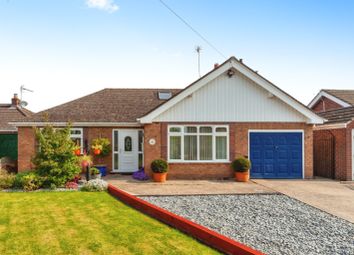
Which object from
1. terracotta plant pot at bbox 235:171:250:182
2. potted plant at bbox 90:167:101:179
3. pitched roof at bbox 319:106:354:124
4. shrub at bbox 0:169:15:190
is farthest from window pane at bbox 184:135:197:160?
shrub at bbox 0:169:15:190

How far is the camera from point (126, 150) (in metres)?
16.2

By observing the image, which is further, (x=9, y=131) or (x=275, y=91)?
(x=9, y=131)

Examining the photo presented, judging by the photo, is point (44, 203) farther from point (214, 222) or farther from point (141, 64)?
point (141, 64)

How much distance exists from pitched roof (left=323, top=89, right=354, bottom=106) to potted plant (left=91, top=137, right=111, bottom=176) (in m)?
16.7

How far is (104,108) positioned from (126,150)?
2.98 metres

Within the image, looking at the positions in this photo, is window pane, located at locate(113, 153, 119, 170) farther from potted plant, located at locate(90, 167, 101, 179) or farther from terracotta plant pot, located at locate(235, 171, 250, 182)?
terracotta plant pot, located at locate(235, 171, 250, 182)

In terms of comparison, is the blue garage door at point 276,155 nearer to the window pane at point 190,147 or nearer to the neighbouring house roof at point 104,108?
the window pane at point 190,147

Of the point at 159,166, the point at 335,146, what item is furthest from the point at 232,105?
the point at 335,146

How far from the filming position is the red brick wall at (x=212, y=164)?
14.1 m

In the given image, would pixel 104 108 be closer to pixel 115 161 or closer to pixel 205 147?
pixel 115 161

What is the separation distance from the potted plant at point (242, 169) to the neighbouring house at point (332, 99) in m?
11.2

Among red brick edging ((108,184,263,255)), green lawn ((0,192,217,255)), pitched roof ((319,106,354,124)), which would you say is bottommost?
green lawn ((0,192,217,255))

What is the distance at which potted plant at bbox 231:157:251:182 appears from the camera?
1362 centimetres

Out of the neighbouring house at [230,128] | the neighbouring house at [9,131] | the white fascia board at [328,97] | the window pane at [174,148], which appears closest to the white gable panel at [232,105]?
the neighbouring house at [230,128]
